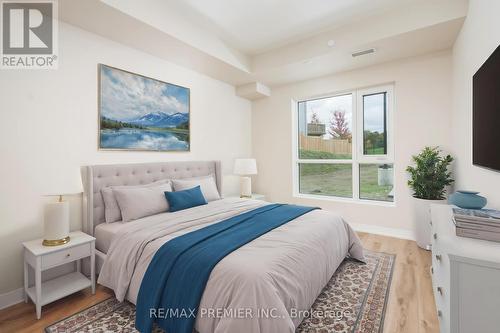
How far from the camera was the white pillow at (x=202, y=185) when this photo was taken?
3.17m

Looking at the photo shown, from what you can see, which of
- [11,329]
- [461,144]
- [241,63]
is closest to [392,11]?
[461,144]

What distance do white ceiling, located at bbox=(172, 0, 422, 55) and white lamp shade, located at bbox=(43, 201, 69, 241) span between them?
7.93ft

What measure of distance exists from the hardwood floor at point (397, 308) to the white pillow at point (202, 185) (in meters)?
1.35

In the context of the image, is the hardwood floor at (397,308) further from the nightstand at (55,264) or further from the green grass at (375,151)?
the green grass at (375,151)

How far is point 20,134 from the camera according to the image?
2.16 m

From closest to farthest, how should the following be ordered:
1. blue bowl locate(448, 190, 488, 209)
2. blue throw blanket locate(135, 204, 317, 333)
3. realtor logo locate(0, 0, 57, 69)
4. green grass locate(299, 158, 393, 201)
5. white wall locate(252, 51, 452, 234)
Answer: blue throw blanket locate(135, 204, 317, 333) → blue bowl locate(448, 190, 488, 209) → realtor logo locate(0, 0, 57, 69) → white wall locate(252, 51, 452, 234) → green grass locate(299, 158, 393, 201)

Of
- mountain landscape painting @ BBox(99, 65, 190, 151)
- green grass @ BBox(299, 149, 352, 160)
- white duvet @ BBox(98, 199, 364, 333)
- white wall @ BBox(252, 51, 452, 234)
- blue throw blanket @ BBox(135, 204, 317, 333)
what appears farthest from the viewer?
green grass @ BBox(299, 149, 352, 160)

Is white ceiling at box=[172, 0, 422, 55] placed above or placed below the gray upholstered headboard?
above

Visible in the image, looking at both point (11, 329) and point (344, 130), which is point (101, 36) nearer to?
point (11, 329)

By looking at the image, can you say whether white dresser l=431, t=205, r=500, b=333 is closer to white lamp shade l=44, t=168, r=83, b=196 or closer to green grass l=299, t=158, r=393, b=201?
green grass l=299, t=158, r=393, b=201

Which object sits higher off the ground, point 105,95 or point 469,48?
point 469,48

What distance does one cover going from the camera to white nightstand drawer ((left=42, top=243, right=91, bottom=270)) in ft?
6.34

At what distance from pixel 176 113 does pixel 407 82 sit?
3380 mm

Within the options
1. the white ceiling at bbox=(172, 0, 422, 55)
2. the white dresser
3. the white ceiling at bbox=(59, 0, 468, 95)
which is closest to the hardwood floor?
the white dresser
